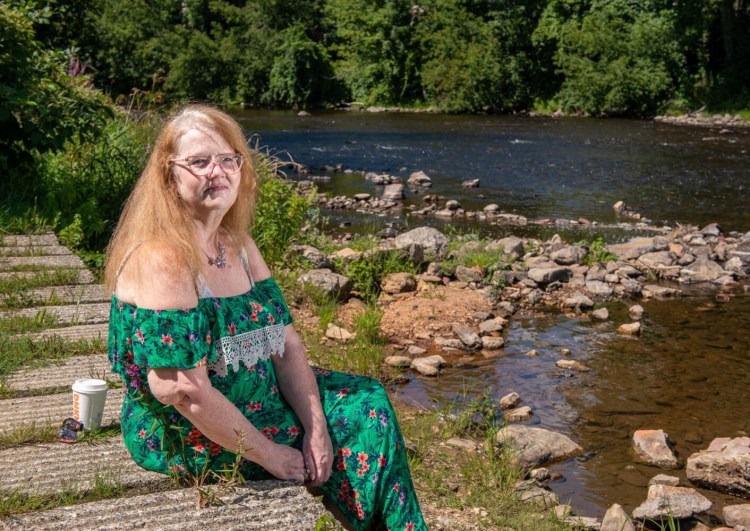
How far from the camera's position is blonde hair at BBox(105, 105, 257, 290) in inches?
81.2

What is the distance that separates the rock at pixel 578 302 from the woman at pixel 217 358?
187 inches

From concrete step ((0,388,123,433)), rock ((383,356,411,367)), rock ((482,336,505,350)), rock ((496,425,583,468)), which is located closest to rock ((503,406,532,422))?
rock ((496,425,583,468))

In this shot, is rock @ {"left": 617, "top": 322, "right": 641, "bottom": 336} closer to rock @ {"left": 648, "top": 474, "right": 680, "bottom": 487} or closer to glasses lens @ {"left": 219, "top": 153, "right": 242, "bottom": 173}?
rock @ {"left": 648, "top": 474, "right": 680, "bottom": 487}

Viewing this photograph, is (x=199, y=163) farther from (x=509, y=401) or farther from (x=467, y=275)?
(x=467, y=275)

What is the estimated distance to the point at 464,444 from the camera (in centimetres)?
381

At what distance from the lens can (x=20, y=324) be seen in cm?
336

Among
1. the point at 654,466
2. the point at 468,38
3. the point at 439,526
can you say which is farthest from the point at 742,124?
the point at 439,526

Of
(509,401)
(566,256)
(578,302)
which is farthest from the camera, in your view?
(566,256)

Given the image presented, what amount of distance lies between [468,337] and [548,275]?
1.84 metres

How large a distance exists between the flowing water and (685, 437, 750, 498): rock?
0.21 feet

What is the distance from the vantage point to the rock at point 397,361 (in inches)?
204

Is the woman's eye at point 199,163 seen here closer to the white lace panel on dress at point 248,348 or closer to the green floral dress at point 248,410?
the green floral dress at point 248,410

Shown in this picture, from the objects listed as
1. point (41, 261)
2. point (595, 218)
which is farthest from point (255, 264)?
point (595, 218)

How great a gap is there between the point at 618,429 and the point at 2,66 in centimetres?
442
